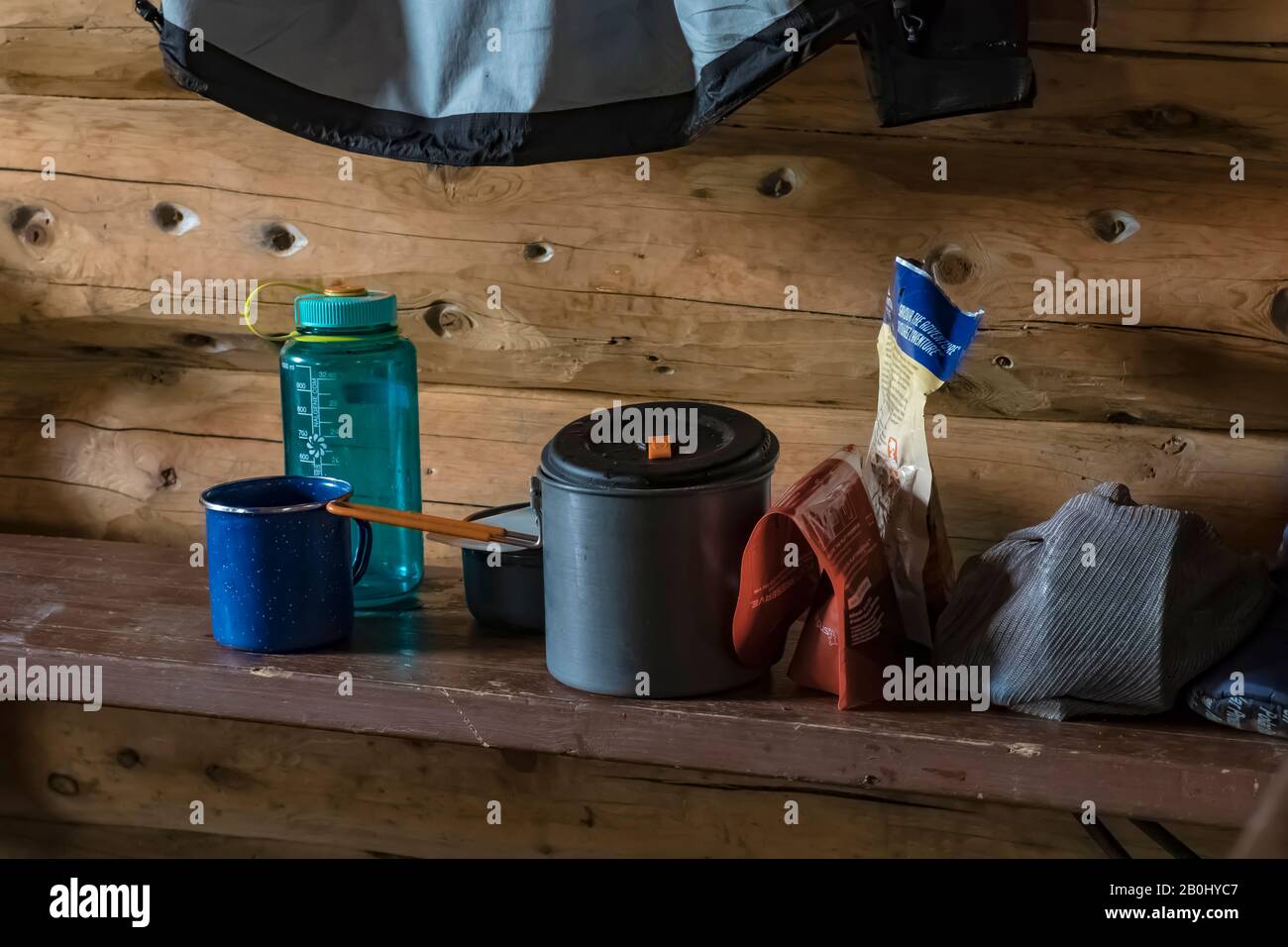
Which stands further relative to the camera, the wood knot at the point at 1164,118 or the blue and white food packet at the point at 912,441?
the wood knot at the point at 1164,118

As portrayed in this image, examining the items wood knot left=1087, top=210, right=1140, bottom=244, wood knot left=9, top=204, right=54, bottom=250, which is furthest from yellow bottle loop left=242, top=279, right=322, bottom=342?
wood knot left=1087, top=210, right=1140, bottom=244

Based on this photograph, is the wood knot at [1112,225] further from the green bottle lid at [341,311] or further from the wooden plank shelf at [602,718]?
the green bottle lid at [341,311]

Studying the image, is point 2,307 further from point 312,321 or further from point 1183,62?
point 1183,62

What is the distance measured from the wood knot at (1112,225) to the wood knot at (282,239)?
2.33ft

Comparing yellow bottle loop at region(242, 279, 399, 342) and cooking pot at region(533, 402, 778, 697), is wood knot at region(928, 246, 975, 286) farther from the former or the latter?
yellow bottle loop at region(242, 279, 399, 342)

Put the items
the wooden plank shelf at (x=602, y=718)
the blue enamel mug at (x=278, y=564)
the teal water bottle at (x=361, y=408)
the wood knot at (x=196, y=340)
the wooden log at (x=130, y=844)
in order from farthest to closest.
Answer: the wooden log at (x=130, y=844)
the wood knot at (x=196, y=340)
the teal water bottle at (x=361, y=408)
the blue enamel mug at (x=278, y=564)
the wooden plank shelf at (x=602, y=718)

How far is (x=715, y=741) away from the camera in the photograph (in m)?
0.98

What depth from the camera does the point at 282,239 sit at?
1323mm

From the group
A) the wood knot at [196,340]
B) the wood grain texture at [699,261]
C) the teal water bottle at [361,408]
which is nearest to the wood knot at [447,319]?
the wood grain texture at [699,261]

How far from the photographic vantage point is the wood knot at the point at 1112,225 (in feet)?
3.74

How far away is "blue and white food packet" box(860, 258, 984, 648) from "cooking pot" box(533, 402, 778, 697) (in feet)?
0.29

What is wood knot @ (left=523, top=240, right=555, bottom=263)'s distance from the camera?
1269mm

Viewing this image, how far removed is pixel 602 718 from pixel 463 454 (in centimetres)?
42

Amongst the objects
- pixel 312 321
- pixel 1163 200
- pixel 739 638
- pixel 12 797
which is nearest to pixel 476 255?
pixel 312 321
